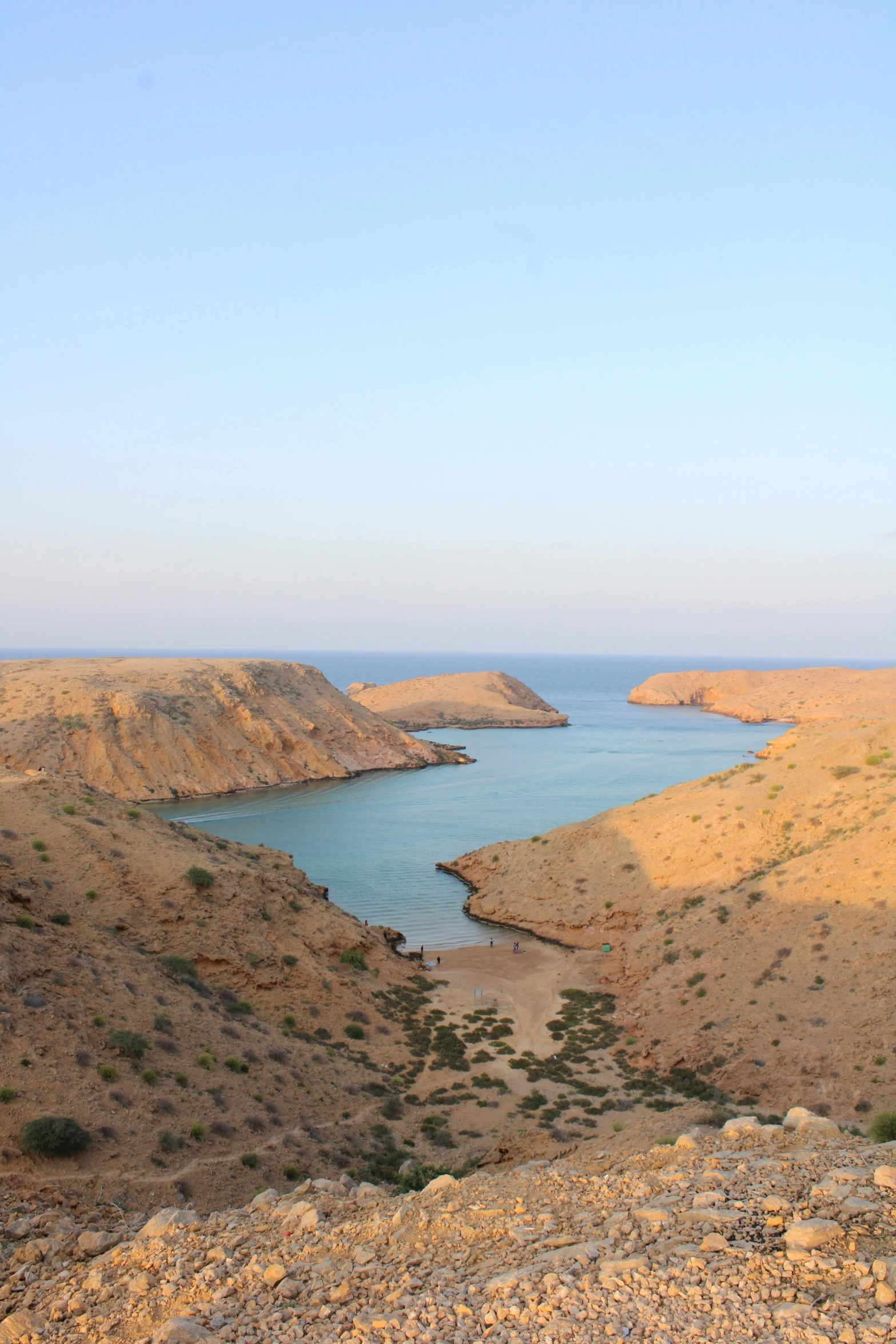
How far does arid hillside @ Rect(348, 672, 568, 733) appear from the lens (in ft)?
412

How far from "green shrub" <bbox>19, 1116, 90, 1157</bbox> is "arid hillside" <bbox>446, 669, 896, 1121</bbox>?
15.2 meters

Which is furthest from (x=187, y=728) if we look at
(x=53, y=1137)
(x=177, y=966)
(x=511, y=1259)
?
(x=511, y=1259)

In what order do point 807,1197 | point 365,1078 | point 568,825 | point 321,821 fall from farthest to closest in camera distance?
point 321,821 < point 568,825 < point 365,1078 < point 807,1197

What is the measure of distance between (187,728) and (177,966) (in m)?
52.6

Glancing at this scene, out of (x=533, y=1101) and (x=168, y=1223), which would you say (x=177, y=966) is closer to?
(x=533, y=1101)

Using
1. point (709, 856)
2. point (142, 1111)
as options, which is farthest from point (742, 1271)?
point (709, 856)

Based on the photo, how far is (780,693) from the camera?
473 ft

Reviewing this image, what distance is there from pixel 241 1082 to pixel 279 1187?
368 cm

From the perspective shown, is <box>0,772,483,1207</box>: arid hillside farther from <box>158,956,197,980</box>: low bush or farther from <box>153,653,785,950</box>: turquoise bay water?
<box>153,653,785,950</box>: turquoise bay water

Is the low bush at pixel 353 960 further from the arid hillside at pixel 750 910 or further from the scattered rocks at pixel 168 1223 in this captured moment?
the scattered rocks at pixel 168 1223

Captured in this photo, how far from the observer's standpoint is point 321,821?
58.2m

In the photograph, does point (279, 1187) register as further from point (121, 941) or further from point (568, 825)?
point (568, 825)

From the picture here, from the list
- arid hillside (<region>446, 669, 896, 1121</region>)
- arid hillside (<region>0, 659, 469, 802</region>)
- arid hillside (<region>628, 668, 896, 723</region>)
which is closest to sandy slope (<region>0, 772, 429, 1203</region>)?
arid hillside (<region>446, 669, 896, 1121</region>)

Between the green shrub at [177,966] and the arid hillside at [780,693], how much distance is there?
93.8 m
